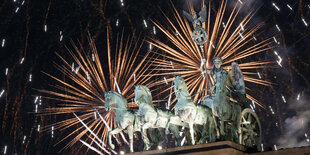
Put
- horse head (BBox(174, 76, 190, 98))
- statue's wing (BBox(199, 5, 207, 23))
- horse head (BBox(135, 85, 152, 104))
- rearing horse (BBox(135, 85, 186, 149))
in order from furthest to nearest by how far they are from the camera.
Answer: statue's wing (BBox(199, 5, 207, 23)), horse head (BBox(135, 85, 152, 104)), rearing horse (BBox(135, 85, 186, 149)), horse head (BBox(174, 76, 190, 98))

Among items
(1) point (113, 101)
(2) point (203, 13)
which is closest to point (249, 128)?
(2) point (203, 13)

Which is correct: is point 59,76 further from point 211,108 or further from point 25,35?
point 211,108

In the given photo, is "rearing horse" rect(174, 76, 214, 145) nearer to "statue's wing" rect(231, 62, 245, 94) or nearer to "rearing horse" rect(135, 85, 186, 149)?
"rearing horse" rect(135, 85, 186, 149)

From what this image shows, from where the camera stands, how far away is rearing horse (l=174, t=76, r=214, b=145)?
15514 millimetres

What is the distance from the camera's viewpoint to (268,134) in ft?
88.8

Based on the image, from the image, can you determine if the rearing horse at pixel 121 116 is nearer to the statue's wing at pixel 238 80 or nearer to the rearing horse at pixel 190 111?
the rearing horse at pixel 190 111

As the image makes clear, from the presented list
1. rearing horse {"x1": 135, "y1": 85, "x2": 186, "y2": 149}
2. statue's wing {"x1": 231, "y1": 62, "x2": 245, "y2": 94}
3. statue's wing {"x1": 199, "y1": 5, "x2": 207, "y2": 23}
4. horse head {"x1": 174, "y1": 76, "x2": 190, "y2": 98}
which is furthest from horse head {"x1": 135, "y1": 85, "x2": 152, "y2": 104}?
statue's wing {"x1": 199, "y1": 5, "x2": 207, "y2": 23}

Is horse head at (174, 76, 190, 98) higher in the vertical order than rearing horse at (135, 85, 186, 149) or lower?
higher

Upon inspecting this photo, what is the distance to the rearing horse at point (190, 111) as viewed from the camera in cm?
1551

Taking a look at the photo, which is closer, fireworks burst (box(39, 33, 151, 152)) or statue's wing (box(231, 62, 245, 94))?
statue's wing (box(231, 62, 245, 94))

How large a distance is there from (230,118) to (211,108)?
32.3 inches

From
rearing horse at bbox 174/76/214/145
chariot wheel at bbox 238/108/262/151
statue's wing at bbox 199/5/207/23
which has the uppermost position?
statue's wing at bbox 199/5/207/23

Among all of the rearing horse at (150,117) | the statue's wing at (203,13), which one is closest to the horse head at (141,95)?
the rearing horse at (150,117)

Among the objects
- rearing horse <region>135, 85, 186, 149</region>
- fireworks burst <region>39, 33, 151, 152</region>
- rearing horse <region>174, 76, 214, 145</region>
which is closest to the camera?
rearing horse <region>174, 76, 214, 145</region>
